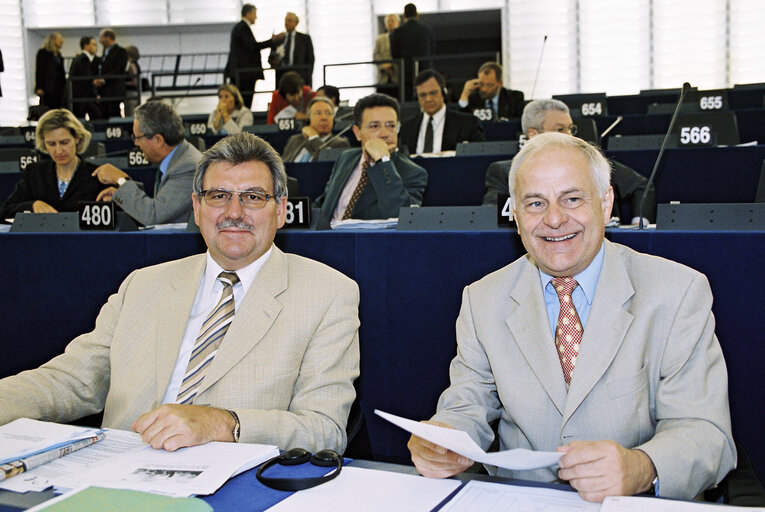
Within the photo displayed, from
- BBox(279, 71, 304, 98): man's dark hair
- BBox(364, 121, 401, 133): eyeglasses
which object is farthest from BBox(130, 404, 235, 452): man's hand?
BBox(279, 71, 304, 98): man's dark hair

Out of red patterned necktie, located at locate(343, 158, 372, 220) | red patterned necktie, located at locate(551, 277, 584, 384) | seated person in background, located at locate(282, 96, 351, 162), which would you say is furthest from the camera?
seated person in background, located at locate(282, 96, 351, 162)

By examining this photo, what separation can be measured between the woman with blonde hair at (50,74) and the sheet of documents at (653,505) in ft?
39.4

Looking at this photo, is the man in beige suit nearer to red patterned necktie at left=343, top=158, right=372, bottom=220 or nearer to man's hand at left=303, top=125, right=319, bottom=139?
red patterned necktie at left=343, top=158, right=372, bottom=220

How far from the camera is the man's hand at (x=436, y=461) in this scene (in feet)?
4.17

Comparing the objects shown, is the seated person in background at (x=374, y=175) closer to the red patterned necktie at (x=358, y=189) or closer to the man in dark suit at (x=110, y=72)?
the red patterned necktie at (x=358, y=189)

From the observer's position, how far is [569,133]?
428cm

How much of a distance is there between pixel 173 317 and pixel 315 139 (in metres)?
4.02

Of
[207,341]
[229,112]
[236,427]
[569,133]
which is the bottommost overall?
[236,427]

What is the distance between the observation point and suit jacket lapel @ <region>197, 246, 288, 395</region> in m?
1.81

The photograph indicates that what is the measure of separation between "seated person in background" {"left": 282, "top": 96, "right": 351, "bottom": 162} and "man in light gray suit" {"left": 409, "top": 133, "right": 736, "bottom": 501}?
4220 mm

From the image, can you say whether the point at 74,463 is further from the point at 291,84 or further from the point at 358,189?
the point at 291,84

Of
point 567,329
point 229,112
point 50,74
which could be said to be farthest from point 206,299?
point 50,74

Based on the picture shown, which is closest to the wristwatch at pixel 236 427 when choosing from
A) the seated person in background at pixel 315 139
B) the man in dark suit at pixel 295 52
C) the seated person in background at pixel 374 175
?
the seated person in background at pixel 374 175

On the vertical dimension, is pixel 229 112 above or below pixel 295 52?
below
